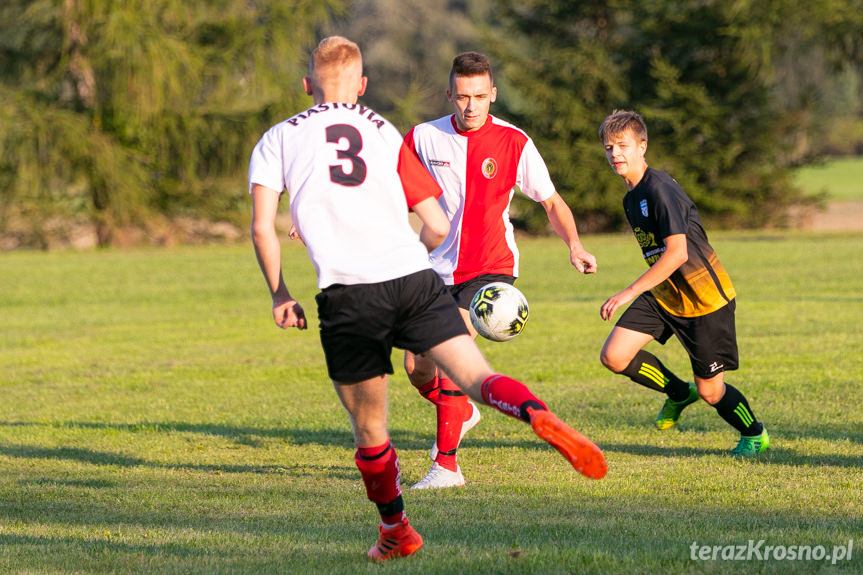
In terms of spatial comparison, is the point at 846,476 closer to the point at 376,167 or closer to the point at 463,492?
the point at 463,492

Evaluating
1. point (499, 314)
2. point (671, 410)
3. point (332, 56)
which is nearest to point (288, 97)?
point (671, 410)

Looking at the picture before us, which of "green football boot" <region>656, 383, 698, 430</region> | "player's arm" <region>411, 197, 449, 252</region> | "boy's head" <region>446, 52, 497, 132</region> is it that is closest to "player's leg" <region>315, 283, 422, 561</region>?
"player's arm" <region>411, 197, 449, 252</region>

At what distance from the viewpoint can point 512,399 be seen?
4.21 m

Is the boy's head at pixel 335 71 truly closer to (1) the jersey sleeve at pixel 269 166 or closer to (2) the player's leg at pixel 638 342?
(1) the jersey sleeve at pixel 269 166

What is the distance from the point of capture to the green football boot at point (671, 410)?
7.34 meters

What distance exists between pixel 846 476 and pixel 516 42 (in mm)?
36576

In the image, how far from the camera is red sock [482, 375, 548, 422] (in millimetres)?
4176

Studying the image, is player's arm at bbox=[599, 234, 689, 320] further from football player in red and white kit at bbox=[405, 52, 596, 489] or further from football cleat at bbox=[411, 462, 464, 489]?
football cleat at bbox=[411, 462, 464, 489]

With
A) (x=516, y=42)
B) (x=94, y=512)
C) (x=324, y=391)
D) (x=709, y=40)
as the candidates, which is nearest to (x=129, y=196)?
(x=516, y=42)

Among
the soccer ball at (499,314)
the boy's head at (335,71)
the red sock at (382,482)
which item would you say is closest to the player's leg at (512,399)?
the red sock at (382,482)

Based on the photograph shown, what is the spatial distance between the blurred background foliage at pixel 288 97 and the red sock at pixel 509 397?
30877 millimetres

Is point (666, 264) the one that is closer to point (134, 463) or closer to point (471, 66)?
point (471, 66)

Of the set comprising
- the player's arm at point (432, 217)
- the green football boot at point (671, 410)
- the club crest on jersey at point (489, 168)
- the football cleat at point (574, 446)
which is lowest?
the green football boot at point (671, 410)

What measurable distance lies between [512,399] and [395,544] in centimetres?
85
